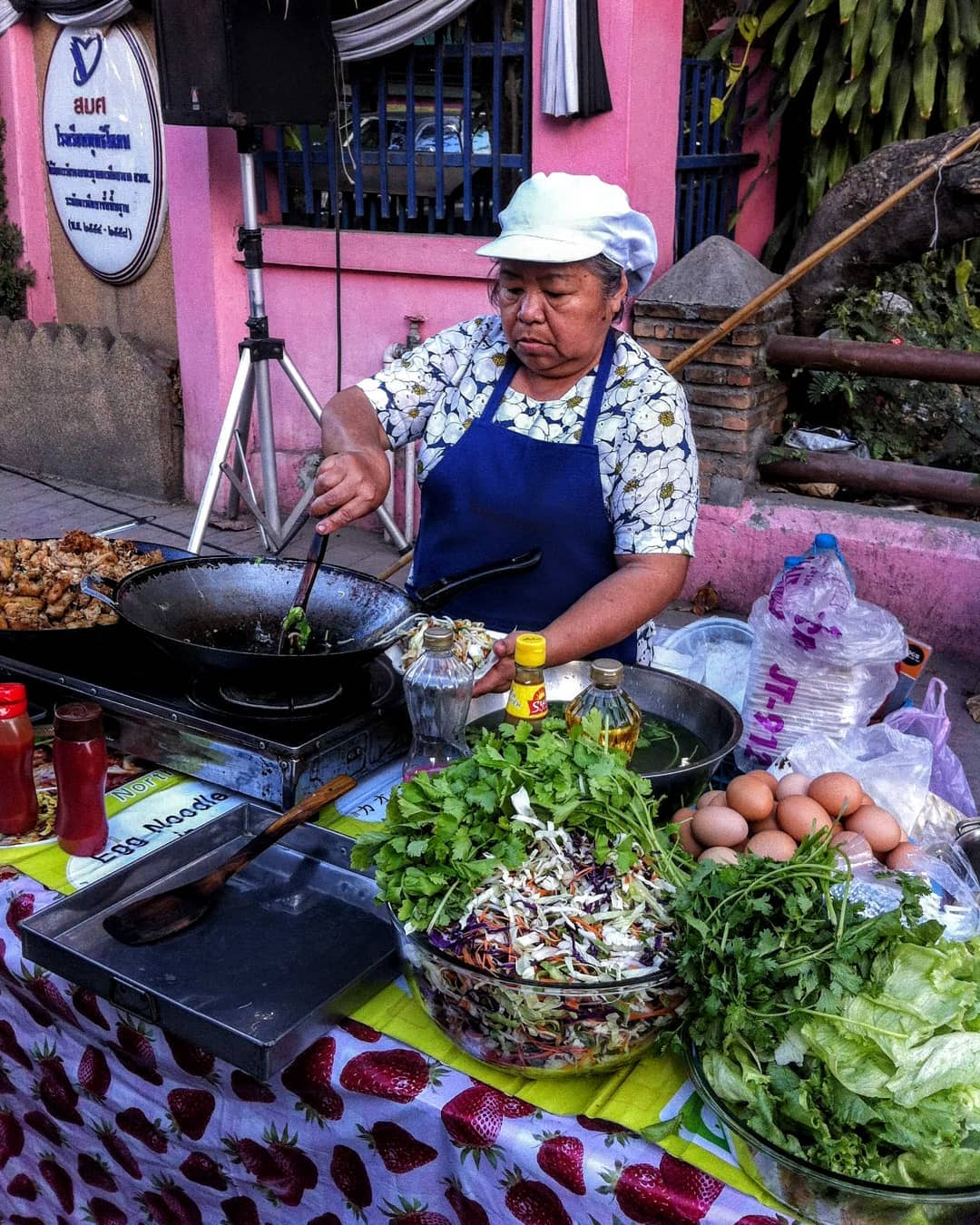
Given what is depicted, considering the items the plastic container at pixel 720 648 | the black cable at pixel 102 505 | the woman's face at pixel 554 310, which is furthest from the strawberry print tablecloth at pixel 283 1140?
the black cable at pixel 102 505

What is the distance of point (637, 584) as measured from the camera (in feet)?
7.79

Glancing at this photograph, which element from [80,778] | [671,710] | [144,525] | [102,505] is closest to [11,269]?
[102,505]

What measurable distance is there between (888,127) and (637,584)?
513cm

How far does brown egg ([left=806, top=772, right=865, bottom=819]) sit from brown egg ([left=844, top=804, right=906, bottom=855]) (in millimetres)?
18

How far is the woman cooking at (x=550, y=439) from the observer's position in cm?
235

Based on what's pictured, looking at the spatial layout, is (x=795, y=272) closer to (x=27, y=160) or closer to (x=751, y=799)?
(x=751, y=799)

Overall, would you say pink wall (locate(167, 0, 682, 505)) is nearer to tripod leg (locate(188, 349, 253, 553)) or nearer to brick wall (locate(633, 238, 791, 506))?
brick wall (locate(633, 238, 791, 506))

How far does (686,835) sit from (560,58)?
4.21 meters

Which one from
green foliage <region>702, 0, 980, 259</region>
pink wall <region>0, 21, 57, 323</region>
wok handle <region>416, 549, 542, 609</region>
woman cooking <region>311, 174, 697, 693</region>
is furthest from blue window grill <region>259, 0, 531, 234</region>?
wok handle <region>416, 549, 542, 609</region>

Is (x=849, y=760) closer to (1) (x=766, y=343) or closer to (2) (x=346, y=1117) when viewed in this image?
(2) (x=346, y=1117)

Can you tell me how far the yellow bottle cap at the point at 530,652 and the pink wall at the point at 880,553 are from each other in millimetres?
3480

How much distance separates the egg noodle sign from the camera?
6504mm

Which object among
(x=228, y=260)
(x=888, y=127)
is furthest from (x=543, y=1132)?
(x=888, y=127)

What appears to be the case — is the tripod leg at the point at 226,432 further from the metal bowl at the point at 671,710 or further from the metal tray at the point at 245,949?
the metal tray at the point at 245,949
